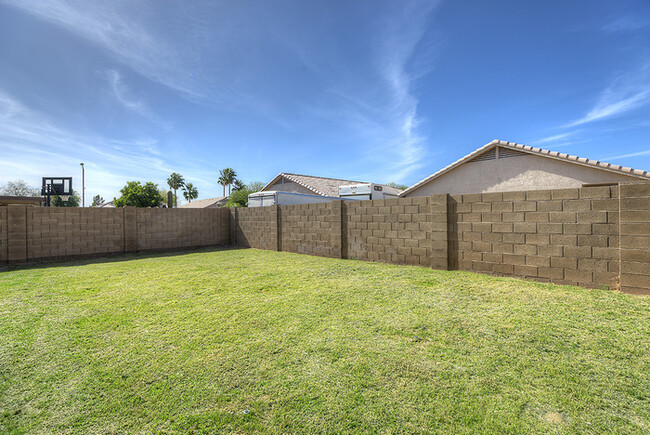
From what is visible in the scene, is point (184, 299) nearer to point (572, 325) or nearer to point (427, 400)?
point (427, 400)

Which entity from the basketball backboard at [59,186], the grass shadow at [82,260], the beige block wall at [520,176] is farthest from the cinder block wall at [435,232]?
the basketball backboard at [59,186]

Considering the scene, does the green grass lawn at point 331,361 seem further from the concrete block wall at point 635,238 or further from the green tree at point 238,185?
the green tree at point 238,185

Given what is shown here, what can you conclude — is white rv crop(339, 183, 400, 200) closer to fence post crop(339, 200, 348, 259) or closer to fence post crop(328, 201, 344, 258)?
fence post crop(328, 201, 344, 258)

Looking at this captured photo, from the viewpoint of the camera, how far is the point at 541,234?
501 centimetres

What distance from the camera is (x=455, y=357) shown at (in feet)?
8.49

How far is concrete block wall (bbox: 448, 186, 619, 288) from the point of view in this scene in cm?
443

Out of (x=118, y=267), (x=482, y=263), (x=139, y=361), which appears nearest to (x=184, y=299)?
(x=139, y=361)

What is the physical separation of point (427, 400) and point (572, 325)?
101 inches

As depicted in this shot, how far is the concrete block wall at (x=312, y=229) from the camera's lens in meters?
8.74

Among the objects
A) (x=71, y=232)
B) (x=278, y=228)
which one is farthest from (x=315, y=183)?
(x=71, y=232)

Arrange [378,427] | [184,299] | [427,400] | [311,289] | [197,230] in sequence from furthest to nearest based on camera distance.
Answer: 1. [197,230]
2. [311,289]
3. [184,299]
4. [427,400]
5. [378,427]

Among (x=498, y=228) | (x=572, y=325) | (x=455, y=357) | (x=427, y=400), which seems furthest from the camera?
(x=498, y=228)

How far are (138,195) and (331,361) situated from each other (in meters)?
36.7

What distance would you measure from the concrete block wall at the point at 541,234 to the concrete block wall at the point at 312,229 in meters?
3.67
